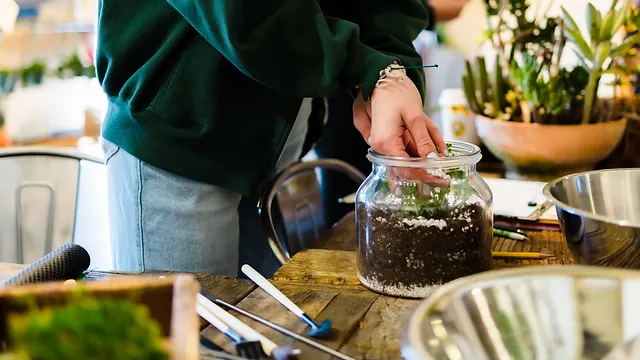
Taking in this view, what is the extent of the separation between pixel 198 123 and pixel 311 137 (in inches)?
13.7

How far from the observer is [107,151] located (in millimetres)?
1114

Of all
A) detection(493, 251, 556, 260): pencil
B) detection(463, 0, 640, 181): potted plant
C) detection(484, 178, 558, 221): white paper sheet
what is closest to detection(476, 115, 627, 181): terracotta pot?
detection(463, 0, 640, 181): potted plant

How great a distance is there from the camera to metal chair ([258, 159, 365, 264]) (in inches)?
47.5

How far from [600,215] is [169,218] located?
0.63 meters

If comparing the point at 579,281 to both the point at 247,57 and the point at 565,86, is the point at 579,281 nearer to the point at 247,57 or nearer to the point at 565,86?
the point at 247,57

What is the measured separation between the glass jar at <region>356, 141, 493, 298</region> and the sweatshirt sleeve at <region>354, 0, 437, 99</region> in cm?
25

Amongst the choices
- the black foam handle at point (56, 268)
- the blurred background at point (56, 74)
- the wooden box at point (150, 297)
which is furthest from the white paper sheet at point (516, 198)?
the blurred background at point (56, 74)

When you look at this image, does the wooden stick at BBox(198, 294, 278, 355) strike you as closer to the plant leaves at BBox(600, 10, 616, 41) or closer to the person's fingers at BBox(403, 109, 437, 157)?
the person's fingers at BBox(403, 109, 437, 157)

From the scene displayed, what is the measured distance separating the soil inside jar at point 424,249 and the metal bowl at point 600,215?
10 centimetres

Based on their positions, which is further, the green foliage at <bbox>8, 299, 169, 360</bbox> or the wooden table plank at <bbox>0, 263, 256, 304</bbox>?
the wooden table plank at <bbox>0, 263, 256, 304</bbox>

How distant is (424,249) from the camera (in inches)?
30.3

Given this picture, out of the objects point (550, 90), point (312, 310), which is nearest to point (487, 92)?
point (550, 90)

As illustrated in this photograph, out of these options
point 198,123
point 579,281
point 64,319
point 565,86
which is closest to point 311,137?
point 198,123

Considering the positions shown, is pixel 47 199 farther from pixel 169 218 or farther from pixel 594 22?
pixel 594 22
